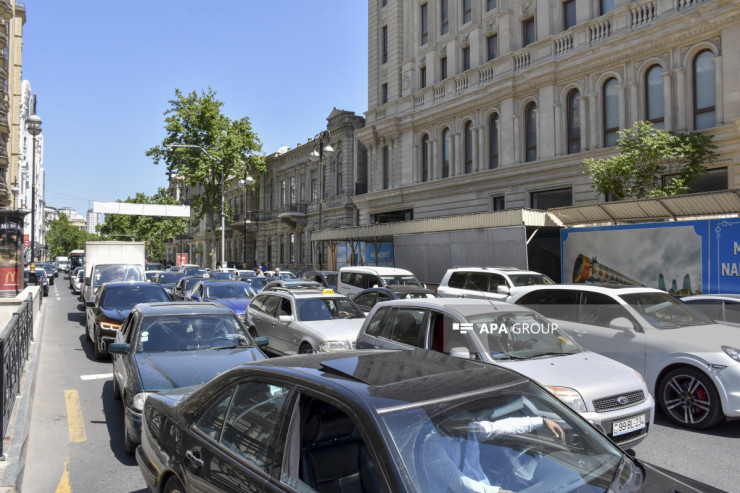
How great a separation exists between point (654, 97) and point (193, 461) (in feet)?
74.5

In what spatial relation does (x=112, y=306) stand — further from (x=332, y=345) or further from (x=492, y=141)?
(x=492, y=141)

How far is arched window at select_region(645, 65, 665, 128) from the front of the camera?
67.7 feet

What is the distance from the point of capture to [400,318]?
23.1ft

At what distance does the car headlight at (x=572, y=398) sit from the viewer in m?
5.11

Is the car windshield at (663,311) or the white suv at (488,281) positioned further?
the white suv at (488,281)

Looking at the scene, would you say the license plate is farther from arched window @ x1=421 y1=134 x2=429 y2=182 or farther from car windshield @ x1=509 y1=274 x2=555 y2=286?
arched window @ x1=421 y1=134 x2=429 y2=182

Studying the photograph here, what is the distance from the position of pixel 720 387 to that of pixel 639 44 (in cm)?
1863

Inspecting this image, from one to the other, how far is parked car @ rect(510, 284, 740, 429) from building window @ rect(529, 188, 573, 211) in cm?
1637

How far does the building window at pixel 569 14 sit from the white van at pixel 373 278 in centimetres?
1493

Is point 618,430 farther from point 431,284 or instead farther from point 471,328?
point 431,284

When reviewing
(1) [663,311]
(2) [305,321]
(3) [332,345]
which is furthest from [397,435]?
(2) [305,321]

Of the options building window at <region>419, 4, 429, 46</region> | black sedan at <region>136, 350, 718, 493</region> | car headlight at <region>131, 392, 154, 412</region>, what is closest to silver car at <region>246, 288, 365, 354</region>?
car headlight at <region>131, 392, 154, 412</region>

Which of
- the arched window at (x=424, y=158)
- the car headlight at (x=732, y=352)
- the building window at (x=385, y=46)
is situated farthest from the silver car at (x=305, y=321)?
the building window at (x=385, y=46)

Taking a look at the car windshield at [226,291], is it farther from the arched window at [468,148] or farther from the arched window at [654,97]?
the arched window at [468,148]
